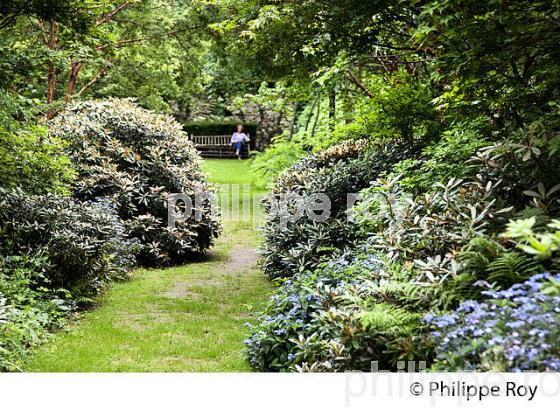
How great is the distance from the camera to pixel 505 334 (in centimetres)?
277

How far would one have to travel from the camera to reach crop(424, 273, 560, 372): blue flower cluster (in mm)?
2627

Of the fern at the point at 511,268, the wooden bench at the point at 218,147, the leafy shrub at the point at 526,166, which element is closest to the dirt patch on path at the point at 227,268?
the leafy shrub at the point at 526,166

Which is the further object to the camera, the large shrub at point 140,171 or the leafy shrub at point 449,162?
the large shrub at point 140,171

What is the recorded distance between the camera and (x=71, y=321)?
5.69 m

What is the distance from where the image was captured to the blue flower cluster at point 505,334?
263 cm

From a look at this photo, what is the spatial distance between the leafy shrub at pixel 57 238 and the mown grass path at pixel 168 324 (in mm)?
424

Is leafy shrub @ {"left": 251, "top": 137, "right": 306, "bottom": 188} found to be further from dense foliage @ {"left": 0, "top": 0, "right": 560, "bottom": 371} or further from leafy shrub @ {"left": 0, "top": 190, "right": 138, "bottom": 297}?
leafy shrub @ {"left": 0, "top": 190, "right": 138, "bottom": 297}

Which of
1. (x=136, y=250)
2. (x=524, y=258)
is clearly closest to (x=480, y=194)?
(x=524, y=258)

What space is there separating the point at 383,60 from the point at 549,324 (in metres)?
7.68

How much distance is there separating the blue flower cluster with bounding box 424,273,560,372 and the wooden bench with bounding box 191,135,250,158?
2134 centimetres

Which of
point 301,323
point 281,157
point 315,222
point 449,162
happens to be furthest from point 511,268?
point 281,157

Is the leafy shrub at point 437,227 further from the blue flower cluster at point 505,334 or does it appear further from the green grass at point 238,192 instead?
the green grass at point 238,192

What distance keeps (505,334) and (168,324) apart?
3.60 m

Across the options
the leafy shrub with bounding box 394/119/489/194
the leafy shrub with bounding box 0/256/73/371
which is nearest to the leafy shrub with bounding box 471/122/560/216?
the leafy shrub with bounding box 394/119/489/194
